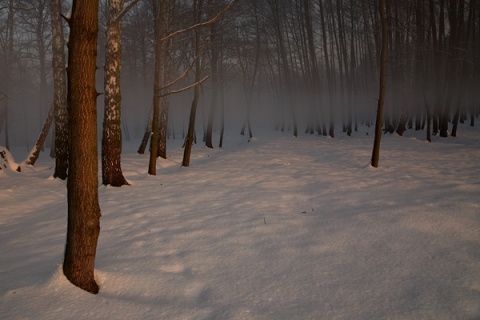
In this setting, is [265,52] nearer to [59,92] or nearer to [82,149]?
[59,92]

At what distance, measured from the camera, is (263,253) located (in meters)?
3.23

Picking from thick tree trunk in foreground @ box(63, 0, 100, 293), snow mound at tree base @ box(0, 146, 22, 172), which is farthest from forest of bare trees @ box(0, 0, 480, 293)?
snow mound at tree base @ box(0, 146, 22, 172)

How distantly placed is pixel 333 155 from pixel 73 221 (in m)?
10.3

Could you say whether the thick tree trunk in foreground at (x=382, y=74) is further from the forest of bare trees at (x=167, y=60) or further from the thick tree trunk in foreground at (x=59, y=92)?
the thick tree trunk in foreground at (x=59, y=92)

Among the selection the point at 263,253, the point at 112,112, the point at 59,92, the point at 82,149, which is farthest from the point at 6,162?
the point at 263,253

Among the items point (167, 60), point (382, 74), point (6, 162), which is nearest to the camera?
point (382, 74)

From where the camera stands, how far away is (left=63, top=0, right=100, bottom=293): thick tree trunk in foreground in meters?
2.33

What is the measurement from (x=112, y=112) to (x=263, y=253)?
229 inches

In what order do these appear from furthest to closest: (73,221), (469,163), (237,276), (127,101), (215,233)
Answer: (127,101)
(469,163)
(215,233)
(237,276)
(73,221)

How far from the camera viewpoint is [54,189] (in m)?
7.44

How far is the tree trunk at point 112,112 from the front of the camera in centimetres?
720

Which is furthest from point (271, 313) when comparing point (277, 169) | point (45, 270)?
point (277, 169)

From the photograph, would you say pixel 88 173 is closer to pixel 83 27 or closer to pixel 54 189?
pixel 83 27

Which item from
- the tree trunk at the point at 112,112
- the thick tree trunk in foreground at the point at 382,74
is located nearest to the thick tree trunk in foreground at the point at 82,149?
the tree trunk at the point at 112,112
